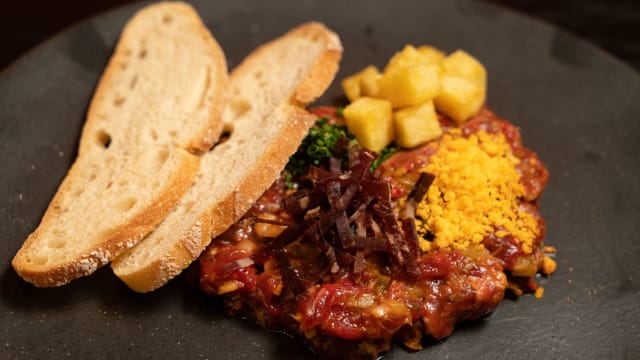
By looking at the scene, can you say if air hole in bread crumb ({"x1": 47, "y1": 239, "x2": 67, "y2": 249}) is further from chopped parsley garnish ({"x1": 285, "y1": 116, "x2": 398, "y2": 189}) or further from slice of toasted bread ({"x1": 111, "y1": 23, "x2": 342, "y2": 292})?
chopped parsley garnish ({"x1": 285, "y1": 116, "x2": 398, "y2": 189})

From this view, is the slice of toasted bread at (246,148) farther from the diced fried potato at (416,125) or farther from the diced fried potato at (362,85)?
the diced fried potato at (416,125)

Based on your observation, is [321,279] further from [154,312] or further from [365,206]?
[154,312]

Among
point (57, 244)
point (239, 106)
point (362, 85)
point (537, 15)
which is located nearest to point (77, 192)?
point (57, 244)

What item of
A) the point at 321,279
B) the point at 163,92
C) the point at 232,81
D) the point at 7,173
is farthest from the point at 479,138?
the point at 7,173

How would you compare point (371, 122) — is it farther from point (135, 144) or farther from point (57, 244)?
point (57, 244)

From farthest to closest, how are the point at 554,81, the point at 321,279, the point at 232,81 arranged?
the point at 554,81 < the point at 232,81 < the point at 321,279
